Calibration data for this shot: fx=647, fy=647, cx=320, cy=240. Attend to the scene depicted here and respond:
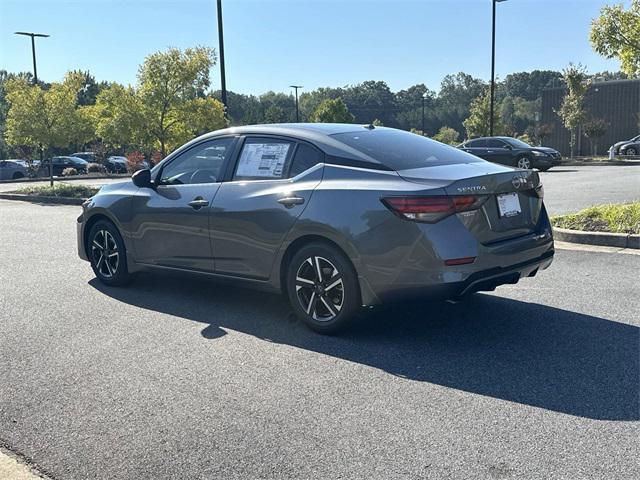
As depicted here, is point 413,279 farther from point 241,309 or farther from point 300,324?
point 241,309

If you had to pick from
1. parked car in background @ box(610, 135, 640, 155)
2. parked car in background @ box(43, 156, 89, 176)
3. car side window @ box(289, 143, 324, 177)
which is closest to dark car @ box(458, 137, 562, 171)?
parked car in background @ box(610, 135, 640, 155)

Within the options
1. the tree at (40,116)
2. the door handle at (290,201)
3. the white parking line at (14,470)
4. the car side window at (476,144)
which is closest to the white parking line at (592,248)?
the door handle at (290,201)

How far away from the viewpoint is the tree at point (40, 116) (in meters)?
20.2

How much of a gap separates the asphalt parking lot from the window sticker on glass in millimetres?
1214

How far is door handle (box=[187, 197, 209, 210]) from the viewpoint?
5.61m

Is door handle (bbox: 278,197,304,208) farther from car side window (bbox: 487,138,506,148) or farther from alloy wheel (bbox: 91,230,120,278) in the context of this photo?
car side window (bbox: 487,138,506,148)

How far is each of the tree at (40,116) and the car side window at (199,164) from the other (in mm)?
16100

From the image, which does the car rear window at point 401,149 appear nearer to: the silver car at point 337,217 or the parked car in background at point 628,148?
the silver car at point 337,217

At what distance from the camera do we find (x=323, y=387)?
3938 mm

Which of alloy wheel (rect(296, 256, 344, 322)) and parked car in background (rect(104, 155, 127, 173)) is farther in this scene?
parked car in background (rect(104, 155, 127, 173))

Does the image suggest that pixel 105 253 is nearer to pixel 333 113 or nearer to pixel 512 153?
pixel 512 153

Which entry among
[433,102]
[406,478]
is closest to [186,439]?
[406,478]

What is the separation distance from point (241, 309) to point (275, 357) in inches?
52.6

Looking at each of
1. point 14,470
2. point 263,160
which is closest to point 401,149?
point 263,160
